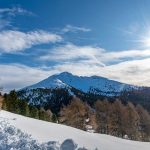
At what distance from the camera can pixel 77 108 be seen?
85.2m

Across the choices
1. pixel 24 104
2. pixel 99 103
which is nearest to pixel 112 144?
pixel 24 104

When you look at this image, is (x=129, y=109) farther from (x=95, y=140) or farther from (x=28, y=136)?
(x=28, y=136)

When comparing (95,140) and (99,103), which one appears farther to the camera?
(99,103)

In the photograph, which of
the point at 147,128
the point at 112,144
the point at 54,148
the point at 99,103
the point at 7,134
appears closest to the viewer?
the point at 54,148

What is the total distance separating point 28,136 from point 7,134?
1.62 metres

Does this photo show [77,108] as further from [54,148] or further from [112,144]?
[54,148]

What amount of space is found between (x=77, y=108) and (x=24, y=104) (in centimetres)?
1252

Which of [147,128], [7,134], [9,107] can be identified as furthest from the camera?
[147,128]

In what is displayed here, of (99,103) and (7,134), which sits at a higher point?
(99,103)

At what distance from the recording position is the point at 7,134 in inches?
1009

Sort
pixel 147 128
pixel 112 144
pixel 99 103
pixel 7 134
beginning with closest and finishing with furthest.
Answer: pixel 7 134
pixel 112 144
pixel 147 128
pixel 99 103

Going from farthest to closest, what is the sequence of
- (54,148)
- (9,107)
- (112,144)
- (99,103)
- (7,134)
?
(99,103) < (9,107) < (112,144) < (7,134) < (54,148)

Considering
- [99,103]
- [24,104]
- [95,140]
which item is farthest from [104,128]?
[95,140]

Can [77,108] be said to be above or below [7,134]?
above
